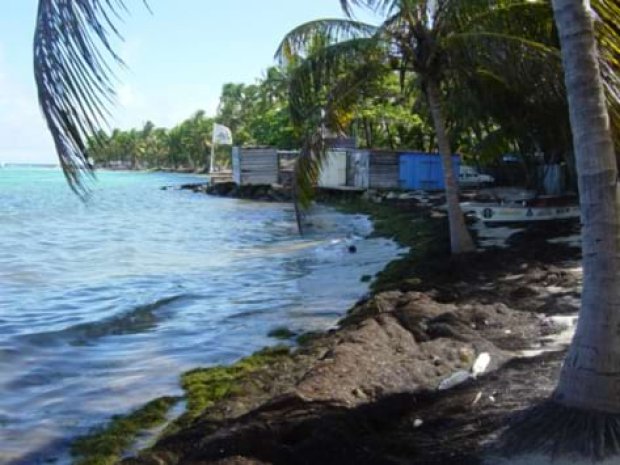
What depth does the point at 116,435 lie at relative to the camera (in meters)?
6.95

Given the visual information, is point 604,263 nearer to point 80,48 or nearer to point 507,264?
point 80,48

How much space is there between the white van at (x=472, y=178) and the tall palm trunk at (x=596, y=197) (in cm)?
3498

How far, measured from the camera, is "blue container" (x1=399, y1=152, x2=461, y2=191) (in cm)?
3944

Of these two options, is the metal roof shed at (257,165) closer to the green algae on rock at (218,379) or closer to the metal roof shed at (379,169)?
the metal roof shed at (379,169)

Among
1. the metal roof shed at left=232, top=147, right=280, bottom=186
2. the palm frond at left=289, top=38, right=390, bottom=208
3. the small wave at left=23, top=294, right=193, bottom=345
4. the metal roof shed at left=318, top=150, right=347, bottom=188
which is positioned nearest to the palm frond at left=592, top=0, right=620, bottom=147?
the palm frond at left=289, top=38, right=390, bottom=208

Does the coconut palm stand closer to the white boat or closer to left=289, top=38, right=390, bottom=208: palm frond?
left=289, top=38, right=390, bottom=208: palm frond

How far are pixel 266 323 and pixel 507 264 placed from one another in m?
4.41

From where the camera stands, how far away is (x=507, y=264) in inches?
525

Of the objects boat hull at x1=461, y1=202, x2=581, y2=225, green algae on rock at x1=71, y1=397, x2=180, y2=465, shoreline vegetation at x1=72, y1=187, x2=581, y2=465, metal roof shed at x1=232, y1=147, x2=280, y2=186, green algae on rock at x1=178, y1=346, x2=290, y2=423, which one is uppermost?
metal roof shed at x1=232, y1=147, x2=280, y2=186

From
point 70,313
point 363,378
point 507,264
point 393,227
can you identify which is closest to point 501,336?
point 363,378

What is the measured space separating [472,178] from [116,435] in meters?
36.2

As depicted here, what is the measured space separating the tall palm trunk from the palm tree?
7.48 m

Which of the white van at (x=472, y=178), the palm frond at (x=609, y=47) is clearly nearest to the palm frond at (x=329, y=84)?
the palm frond at (x=609, y=47)

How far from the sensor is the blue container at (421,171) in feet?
129
